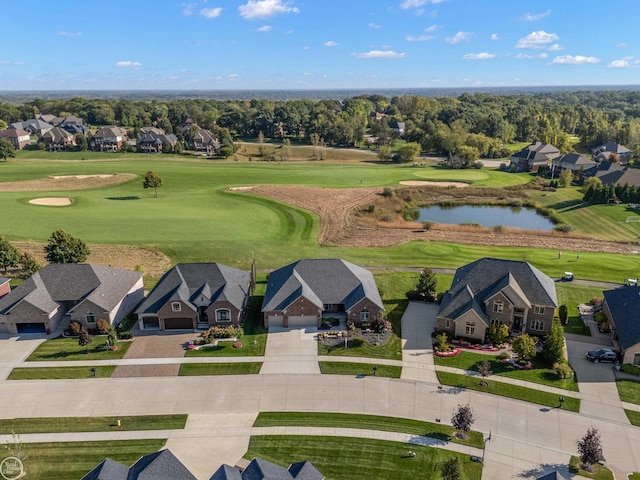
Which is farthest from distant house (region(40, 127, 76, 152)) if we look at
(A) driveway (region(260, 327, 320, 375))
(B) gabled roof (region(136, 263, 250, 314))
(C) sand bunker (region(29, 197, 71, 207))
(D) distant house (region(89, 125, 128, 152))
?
(A) driveway (region(260, 327, 320, 375))

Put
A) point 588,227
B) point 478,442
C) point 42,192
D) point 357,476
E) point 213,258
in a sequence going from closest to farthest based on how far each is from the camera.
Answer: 1. point 357,476
2. point 478,442
3. point 213,258
4. point 588,227
5. point 42,192

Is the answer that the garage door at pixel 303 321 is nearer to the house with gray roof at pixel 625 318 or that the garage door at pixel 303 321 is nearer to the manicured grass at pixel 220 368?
the manicured grass at pixel 220 368

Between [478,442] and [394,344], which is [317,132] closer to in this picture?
[394,344]

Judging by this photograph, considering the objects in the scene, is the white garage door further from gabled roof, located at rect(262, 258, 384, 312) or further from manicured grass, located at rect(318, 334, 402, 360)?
manicured grass, located at rect(318, 334, 402, 360)

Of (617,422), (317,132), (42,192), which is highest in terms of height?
(317,132)

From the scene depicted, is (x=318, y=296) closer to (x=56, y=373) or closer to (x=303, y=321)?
(x=303, y=321)

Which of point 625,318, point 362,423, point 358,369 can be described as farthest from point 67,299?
point 625,318

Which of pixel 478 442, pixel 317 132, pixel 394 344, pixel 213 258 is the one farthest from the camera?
pixel 317 132

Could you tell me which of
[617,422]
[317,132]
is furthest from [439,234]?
[317,132]

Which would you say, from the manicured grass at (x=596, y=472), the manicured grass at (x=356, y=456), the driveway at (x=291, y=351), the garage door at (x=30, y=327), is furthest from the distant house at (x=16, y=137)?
the manicured grass at (x=596, y=472)
